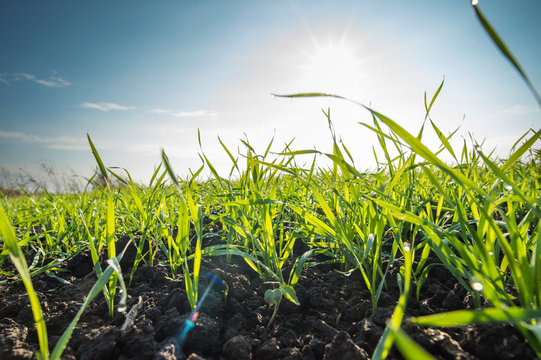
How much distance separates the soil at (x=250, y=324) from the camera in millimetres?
680

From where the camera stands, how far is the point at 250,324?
3.00ft

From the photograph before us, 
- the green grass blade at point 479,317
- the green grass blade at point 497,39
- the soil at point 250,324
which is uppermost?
the green grass blade at point 497,39

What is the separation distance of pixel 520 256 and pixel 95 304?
49.6 inches

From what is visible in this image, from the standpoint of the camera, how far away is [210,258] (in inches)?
53.4

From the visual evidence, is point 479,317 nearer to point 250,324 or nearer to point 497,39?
point 497,39

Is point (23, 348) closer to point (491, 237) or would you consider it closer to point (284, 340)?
point (284, 340)

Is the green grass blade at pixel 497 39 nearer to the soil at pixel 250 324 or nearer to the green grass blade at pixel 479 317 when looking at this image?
the green grass blade at pixel 479 317

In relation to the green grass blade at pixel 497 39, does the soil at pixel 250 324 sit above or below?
below

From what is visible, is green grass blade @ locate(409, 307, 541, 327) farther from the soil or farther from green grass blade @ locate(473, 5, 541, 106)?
green grass blade @ locate(473, 5, 541, 106)

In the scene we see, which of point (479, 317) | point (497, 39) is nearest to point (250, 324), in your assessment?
point (479, 317)

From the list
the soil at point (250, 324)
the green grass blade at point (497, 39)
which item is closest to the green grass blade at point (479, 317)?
the soil at point (250, 324)

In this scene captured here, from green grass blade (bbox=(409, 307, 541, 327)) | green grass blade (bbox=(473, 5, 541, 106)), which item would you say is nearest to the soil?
green grass blade (bbox=(409, 307, 541, 327))

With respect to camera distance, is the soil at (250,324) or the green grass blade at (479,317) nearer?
the green grass blade at (479,317)

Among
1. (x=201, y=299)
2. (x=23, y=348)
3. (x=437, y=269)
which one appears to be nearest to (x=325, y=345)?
(x=201, y=299)
